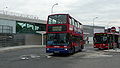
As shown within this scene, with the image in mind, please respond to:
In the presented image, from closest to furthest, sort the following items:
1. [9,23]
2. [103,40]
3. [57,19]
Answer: [57,19] → [103,40] → [9,23]

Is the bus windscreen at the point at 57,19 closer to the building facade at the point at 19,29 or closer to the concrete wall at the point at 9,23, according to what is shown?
the building facade at the point at 19,29

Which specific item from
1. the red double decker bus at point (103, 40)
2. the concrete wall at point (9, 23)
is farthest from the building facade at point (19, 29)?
the red double decker bus at point (103, 40)

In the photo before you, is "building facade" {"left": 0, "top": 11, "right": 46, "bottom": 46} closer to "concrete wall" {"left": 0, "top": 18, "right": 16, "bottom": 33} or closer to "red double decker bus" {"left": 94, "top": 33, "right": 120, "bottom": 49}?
"concrete wall" {"left": 0, "top": 18, "right": 16, "bottom": 33}

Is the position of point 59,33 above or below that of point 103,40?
above

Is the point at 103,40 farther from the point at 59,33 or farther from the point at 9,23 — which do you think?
the point at 9,23

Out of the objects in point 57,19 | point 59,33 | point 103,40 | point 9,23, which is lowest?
point 103,40

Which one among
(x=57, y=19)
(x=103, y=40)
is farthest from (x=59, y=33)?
(x=103, y=40)

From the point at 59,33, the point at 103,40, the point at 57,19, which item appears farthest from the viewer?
the point at 103,40

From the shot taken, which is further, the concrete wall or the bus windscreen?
the concrete wall

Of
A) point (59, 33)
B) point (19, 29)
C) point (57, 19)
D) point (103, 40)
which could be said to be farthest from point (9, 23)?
point (59, 33)

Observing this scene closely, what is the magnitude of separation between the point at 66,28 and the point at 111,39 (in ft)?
47.9

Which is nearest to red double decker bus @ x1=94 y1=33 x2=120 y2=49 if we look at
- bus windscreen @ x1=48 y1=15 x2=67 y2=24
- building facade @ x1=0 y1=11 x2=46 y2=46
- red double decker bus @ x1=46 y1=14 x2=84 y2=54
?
red double decker bus @ x1=46 y1=14 x2=84 y2=54

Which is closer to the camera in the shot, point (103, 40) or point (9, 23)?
point (103, 40)

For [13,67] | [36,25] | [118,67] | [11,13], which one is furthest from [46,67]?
[36,25]
